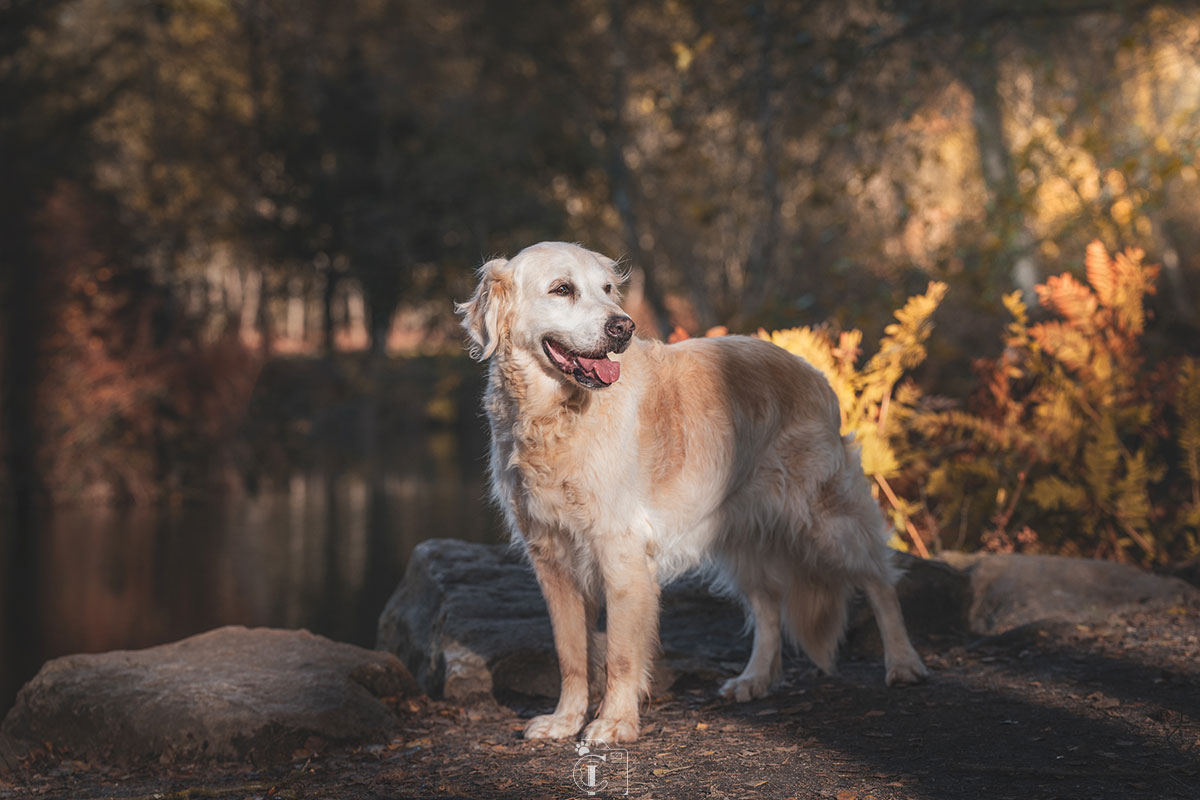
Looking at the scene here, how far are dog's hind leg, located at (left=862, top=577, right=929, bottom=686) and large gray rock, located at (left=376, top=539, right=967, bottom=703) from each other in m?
0.81

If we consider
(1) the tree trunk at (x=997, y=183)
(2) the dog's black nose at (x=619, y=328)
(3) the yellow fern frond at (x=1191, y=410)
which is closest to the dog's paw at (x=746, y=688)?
(2) the dog's black nose at (x=619, y=328)

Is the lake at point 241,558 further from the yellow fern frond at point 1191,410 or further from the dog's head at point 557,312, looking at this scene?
the yellow fern frond at point 1191,410

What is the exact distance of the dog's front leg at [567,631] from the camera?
4.60 metres

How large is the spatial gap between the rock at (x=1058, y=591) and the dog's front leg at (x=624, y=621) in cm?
245

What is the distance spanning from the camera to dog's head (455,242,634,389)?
420cm

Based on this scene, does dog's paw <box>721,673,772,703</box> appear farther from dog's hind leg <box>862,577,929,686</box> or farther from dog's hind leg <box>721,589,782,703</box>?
dog's hind leg <box>862,577,929,686</box>

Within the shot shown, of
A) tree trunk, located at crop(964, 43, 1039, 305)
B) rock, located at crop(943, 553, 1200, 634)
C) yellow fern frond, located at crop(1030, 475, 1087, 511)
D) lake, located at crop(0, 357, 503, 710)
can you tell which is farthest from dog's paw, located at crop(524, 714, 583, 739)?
tree trunk, located at crop(964, 43, 1039, 305)

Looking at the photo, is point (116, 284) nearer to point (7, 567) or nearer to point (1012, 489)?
point (7, 567)

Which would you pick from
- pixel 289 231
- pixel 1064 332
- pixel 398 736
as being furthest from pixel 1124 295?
pixel 289 231

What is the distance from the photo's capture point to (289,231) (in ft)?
120

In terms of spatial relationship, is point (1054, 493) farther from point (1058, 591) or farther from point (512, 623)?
point (512, 623)

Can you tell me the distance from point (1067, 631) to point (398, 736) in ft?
Result: 10.6

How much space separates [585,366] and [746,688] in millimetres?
1751

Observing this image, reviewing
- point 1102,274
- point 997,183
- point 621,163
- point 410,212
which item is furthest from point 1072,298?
point 410,212
